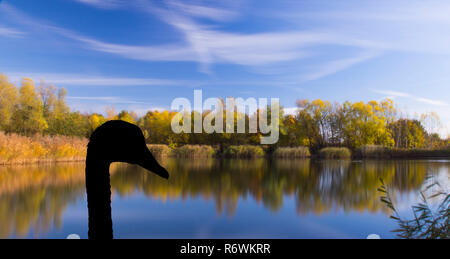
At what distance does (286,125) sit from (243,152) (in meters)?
6.11

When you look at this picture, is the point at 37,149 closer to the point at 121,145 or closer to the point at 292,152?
the point at 121,145

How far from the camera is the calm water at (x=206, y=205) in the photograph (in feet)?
14.7

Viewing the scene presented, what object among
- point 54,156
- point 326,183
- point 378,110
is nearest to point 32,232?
point 326,183

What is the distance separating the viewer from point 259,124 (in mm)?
26094

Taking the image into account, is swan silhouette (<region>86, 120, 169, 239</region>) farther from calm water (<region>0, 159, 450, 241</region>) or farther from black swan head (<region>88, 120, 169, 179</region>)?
calm water (<region>0, 159, 450, 241</region>)

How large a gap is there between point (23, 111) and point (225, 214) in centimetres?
1908

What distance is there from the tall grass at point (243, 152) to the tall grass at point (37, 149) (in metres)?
11.3

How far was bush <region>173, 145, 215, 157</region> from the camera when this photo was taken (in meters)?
21.6

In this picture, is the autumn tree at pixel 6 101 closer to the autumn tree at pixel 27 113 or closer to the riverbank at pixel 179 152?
the autumn tree at pixel 27 113

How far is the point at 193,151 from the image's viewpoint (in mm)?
21859
